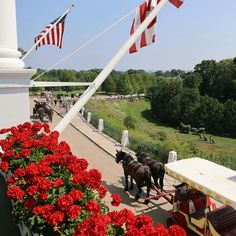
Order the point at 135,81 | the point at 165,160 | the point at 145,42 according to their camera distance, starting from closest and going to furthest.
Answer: the point at 145,42, the point at 165,160, the point at 135,81

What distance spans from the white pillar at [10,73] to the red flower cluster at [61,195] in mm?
503

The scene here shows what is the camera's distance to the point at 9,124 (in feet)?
25.9

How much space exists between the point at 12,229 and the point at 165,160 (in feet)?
33.1

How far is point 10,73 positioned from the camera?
23.8 ft

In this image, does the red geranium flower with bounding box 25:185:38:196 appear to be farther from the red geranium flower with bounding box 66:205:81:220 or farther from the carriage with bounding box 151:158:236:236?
the carriage with bounding box 151:158:236:236

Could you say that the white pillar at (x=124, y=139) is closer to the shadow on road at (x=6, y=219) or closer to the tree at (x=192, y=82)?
the shadow on road at (x=6, y=219)

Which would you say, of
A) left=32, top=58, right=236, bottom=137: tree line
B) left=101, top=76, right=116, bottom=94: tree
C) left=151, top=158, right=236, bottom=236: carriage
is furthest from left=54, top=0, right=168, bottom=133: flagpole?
left=101, top=76, right=116, bottom=94: tree

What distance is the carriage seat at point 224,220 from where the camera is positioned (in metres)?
7.78

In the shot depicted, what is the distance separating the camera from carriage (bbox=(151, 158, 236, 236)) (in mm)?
7660

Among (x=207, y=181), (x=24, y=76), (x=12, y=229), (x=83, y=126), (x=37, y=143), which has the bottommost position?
(x=83, y=126)

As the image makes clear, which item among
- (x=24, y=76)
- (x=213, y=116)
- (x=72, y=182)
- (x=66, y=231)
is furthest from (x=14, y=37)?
(x=213, y=116)

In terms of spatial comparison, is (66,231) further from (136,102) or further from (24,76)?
(136,102)

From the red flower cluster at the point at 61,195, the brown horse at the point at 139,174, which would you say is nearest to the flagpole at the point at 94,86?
the red flower cluster at the point at 61,195

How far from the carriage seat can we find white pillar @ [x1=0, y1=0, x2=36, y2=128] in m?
5.33
